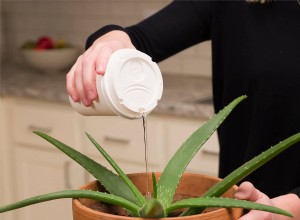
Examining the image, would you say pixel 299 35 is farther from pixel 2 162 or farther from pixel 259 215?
pixel 2 162

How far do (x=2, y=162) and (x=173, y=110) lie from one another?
896mm

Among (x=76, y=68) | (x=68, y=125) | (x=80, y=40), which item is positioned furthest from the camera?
(x=80, y=40)

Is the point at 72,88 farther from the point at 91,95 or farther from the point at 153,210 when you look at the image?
the point at 153,210

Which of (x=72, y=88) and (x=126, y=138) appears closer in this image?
(x=72, y=88)

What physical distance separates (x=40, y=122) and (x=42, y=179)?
0.82 feet

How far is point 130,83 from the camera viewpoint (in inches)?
32.1

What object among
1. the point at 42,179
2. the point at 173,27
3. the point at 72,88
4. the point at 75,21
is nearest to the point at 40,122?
the point at 42,179

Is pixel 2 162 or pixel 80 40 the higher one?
pixel 80 40

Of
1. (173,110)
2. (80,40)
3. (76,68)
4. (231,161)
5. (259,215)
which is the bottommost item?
(259,215)

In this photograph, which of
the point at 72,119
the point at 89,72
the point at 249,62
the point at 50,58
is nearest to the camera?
the point at 89,72

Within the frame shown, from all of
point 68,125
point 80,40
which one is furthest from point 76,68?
point 80,40

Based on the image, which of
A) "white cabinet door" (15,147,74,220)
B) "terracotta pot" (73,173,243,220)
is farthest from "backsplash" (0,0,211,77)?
"terracotta pot" (73,173,243,220)

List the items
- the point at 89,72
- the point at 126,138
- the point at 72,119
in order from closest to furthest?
the point at 89,72 < the point at 126,138 < the point at 72,119

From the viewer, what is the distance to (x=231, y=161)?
4.25 feet
